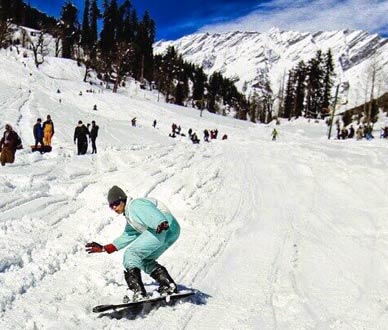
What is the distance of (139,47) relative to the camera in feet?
303

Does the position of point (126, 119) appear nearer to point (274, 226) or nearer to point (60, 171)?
point (60, 171)

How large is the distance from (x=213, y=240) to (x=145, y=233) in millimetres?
4009

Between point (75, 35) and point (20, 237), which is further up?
point (75, 35)

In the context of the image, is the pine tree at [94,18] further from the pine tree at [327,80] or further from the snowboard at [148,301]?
the snowboard at [148,301]

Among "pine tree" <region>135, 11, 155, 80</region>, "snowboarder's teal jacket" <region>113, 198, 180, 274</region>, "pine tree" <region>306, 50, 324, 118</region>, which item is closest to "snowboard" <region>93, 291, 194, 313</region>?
"snowboarder's teal jacket" <region>113, 198, 180, 274</region>

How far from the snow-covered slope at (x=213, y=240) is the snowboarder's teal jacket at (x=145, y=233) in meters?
0.62

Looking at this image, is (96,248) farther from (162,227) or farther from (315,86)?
(315,86)

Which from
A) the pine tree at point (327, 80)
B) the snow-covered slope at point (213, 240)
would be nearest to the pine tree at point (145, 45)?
the pine tree at point (327, 80)

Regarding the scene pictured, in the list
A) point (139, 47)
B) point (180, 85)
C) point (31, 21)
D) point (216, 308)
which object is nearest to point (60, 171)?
point (216, 308)

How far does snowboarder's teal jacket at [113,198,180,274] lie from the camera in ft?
15.6

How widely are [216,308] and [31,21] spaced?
111674mm

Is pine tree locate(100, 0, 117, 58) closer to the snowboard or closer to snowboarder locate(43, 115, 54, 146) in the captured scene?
snowboarder locate(43, 115, 54, 146)

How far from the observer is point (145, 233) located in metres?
4.94

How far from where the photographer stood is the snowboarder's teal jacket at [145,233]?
4750mm
